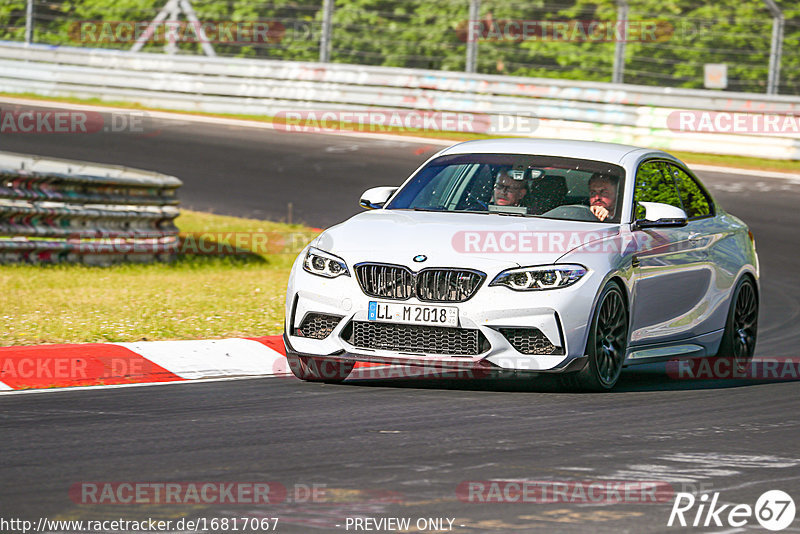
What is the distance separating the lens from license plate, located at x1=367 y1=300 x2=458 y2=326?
8.02 meters

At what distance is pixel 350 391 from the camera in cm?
830

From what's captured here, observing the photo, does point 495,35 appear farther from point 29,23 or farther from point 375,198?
point 375,198

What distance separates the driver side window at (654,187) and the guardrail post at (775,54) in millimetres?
14533

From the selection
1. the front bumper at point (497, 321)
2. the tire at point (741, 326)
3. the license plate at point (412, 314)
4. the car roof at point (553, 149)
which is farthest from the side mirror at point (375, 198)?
the tire at point (741, 326)

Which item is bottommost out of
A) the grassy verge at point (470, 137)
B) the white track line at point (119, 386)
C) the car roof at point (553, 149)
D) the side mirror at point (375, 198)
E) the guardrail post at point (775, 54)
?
the white track line at point (119, 386)

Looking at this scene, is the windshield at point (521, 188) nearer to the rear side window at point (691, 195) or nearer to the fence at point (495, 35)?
the rear side window at point (691, 195)

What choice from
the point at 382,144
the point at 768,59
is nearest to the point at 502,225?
the point at 382,144

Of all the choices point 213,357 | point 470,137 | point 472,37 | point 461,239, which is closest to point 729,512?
point 461,239

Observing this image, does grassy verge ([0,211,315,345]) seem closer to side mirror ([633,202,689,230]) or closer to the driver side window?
the driver side window

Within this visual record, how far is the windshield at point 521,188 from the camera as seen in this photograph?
9070 millimetres

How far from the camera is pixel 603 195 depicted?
9148 millimetres


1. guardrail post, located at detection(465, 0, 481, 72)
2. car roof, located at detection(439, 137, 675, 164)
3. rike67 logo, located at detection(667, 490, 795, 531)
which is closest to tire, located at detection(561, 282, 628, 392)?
car roof, located at detection(439, 137, 675, 164)

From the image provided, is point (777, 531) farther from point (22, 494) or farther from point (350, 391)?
point (350, 391)

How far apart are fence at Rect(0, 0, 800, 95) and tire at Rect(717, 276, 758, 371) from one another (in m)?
14.4
